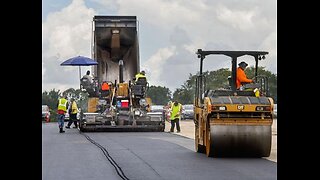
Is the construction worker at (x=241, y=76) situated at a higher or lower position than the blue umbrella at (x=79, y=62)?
lower

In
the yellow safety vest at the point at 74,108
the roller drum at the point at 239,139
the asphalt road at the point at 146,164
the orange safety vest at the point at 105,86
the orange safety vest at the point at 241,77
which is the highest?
the orange safety vest at the point at 105,86

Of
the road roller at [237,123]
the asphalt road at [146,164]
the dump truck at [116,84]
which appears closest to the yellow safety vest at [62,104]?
the dump truck at [116,84]

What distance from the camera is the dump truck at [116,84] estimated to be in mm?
27969

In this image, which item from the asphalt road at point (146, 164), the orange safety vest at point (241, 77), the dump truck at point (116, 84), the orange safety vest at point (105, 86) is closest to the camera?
the asphalt road at point (146, 164)

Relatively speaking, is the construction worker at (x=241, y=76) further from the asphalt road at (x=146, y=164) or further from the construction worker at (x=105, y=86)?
the construction worker at (x=105, y=86)

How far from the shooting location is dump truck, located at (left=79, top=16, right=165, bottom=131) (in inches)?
1101

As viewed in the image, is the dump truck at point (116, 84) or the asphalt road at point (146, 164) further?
the dump truck at point (116, 84)

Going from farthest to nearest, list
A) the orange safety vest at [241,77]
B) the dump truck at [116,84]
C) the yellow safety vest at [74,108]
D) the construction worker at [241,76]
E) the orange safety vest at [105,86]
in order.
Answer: the yellow safety vest at [74,108] → the orange safety vest at [105,86] → the dump truck at [116,84] → the orange safety vest at [241,77] → the construction worker at [241,76]

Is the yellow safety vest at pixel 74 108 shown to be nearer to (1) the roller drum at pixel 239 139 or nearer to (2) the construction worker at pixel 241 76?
(2) the construction worker at pixel 241 76

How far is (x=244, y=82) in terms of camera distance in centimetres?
1564
